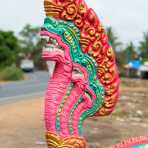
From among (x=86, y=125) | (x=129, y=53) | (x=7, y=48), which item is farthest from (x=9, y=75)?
(x=86, y=125)

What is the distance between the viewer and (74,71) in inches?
174

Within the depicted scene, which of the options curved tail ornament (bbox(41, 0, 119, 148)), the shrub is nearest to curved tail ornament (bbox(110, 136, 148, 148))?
curved tail ornament (bbox(41, 0, 119, 148))

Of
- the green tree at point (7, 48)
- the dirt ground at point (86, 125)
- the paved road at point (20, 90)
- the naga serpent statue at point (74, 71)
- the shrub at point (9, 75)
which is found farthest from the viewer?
the green tree at point (7, 48)

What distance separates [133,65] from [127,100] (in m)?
21.5

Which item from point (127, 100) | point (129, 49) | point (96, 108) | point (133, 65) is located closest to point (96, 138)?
point (96, 108)

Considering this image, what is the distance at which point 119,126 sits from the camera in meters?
13.5

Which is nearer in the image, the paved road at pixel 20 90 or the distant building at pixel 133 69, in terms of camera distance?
the paved road at pixel 20 90

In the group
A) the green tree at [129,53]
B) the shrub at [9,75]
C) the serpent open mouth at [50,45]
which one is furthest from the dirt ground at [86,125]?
the green tree at [129,53]

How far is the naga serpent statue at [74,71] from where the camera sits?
4309mm

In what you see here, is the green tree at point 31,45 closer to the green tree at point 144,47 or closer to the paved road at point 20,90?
the green tree at point 144,47

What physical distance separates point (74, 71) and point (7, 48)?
4828 cm

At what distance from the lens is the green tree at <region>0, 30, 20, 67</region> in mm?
50938

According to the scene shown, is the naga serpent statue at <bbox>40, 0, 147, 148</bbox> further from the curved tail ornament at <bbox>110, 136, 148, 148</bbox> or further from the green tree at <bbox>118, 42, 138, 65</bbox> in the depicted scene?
the green tree at <bbox>118, 42, 138, 65</bbox>

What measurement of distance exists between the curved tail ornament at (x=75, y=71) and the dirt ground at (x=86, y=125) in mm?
6047
